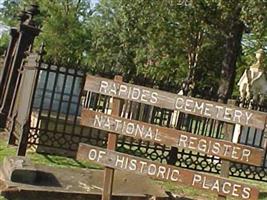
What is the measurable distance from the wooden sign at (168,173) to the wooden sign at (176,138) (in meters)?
0.26

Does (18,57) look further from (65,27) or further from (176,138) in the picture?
(65,27)

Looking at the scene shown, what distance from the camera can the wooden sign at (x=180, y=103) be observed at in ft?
20.7

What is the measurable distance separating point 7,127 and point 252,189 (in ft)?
23.1

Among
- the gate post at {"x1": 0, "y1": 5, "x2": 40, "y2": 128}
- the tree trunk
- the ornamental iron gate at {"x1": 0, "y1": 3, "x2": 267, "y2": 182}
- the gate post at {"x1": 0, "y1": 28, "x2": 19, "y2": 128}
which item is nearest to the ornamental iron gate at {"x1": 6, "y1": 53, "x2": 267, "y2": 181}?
the ornamental iron gate at {"x1": 0, "y1": 3, "x2": 267, "y2": 182}

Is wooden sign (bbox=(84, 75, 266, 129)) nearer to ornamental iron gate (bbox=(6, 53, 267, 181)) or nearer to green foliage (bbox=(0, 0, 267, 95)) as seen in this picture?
ornamental iron gate (bbox=(6, 53, 267, 181))

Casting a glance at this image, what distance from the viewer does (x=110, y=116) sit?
6.80 meters

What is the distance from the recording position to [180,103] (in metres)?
6.54

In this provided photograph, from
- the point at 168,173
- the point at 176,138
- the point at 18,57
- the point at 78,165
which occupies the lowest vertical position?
the point at 78,165

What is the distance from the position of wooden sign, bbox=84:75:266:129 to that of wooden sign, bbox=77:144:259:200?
2.13 ft

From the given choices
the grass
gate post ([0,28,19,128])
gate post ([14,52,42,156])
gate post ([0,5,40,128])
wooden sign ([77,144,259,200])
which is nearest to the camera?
wooden sign ([77,144,259,200])

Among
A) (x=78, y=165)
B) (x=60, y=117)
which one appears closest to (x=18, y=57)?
(x=60, y=117)

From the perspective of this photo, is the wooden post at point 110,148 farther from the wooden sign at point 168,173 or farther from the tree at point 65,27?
the tree at point 65,27

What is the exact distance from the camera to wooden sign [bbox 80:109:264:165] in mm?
6316

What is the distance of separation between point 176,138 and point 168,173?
40 centimetres
